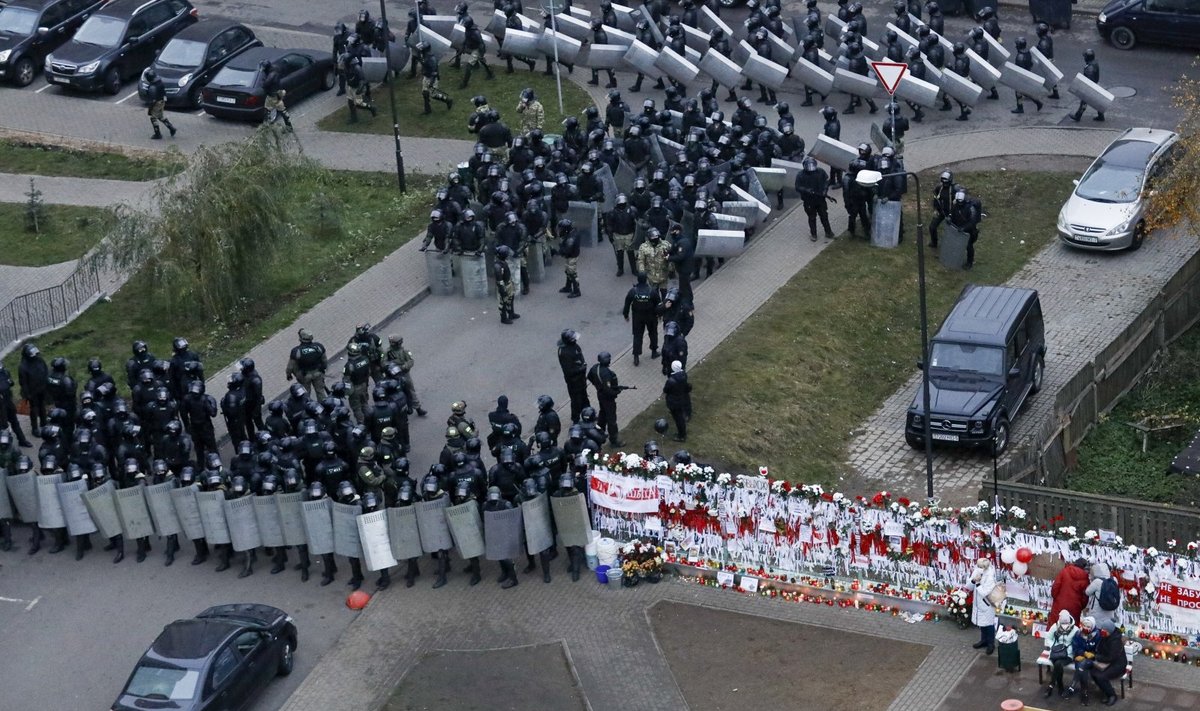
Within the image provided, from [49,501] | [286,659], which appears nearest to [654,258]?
[49,501]

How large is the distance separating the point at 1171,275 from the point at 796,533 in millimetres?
11224

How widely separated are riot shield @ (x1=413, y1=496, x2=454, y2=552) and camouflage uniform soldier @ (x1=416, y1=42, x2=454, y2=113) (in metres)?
16.4

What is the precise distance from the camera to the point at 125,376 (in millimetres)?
30750

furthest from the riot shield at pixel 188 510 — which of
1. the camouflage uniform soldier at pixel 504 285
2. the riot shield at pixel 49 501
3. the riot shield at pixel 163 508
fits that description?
the camouflage uniform soldier at pixel 504 285

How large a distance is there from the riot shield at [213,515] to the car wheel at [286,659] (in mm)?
2416

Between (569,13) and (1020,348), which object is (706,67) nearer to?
(569,13)

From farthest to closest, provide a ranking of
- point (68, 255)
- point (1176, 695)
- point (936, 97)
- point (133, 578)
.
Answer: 1. point (936, 97)
2. point (68, 255)
3. point (133, 578)
4. point (1176, 695)

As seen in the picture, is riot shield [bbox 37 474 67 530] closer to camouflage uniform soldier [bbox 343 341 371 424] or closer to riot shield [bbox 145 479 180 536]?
riot shield [bbox 145 479 180 536]

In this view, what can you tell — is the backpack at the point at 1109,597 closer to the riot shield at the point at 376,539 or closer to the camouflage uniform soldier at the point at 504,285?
the riot shield at the point at 376,539

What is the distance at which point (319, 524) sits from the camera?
82.0ft

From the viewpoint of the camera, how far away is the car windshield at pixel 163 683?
2192 cm

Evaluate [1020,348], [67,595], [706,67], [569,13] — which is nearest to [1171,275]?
[1020,348]

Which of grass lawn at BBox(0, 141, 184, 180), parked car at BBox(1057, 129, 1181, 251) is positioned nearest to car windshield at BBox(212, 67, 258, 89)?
grass lawn at BBox(0, 141, 184, 180)

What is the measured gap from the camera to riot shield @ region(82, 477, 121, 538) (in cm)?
2572
